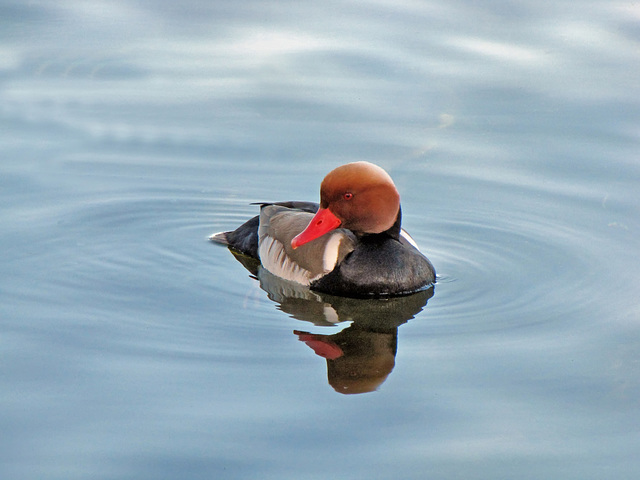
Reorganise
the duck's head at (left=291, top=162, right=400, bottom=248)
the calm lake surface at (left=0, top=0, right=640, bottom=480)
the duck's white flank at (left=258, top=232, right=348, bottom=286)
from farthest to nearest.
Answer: the duck's white flank at (left=258, top=232, right=348, bottom=286), the duck's head at (left=291, top=162, right=400, bottom=248), the calm lake surface at (left=0, top=0, right=640, bottom=480)

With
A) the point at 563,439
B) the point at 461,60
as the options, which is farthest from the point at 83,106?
the point at 563,439

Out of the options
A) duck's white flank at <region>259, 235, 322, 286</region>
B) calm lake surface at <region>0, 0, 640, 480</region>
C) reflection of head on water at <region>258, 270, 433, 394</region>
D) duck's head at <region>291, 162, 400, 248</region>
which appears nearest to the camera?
calm lake surface at <region>0, 0, 640, 480</region>

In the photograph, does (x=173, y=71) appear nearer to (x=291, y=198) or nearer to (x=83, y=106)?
(x=83, y=106)

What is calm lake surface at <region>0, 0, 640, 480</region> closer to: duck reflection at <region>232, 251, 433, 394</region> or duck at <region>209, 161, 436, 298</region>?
duck reflection at <region>232, 251, 433, 394</region>

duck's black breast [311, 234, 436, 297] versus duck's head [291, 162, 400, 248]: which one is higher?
duck's head [291, 162, 400, 248]

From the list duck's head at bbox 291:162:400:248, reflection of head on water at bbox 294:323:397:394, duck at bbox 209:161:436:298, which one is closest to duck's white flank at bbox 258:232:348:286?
duck at bbox 209:161:436:298

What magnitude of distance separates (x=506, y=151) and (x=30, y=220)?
13.3 feet

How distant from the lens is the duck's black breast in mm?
7164

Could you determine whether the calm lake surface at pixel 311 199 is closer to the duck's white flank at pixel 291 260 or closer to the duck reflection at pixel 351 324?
the duck reflection at pixel 351 324

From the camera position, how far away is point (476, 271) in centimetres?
750

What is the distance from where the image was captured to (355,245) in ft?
24.3

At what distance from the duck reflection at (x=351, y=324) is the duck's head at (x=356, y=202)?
413 mm

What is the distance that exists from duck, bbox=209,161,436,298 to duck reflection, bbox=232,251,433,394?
0.27ft

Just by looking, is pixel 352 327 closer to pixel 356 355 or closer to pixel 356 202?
pixel 356 355
